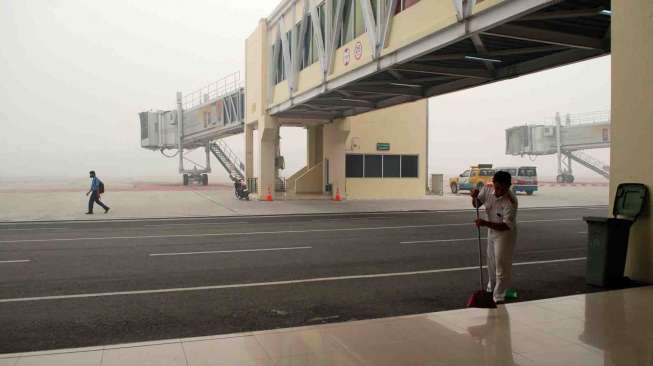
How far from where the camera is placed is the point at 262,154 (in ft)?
92.2

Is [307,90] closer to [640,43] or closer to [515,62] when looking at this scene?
[515,62]

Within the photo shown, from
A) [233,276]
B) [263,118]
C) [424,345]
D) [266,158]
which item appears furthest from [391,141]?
[424,345]

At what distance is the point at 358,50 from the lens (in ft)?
54.2

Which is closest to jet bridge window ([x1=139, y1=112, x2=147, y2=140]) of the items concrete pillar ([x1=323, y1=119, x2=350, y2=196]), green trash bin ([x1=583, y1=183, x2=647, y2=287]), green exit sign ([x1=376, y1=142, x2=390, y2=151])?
concrete pillar ([x1=323, y1=119, x2=350, y2=196])

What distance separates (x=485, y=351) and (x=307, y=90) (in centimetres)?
1713

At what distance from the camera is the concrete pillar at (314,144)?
33438 millimetres

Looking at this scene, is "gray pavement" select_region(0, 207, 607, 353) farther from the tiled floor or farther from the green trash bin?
the tiled floor

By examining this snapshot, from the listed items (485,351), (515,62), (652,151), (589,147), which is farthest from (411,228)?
(589,147)

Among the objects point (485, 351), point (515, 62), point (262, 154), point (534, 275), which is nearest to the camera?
point (485, 351)

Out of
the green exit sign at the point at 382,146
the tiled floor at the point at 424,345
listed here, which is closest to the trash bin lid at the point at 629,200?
the tiled floor at the point at 424,345

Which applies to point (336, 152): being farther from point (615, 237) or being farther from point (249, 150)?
point (615, 237)

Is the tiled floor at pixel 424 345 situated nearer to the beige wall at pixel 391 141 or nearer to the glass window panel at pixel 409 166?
the beige wall at pixel 391 141

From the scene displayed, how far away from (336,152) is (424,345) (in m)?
24.2

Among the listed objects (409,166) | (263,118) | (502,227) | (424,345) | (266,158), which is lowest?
(424,345)
